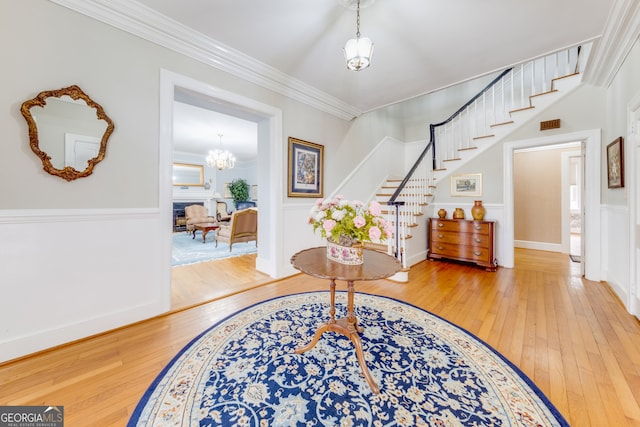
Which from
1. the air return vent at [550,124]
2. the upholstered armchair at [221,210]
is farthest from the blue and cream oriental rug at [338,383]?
the upholstered armchair at [221,210]

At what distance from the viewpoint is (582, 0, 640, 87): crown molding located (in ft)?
6.41

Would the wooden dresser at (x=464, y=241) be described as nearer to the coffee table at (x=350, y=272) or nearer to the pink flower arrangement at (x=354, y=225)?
the coffee table at (x=350, y=272)

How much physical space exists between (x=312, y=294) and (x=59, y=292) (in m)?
2.20

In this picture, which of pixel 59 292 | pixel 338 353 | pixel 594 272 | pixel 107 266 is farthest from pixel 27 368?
pixel 594 272

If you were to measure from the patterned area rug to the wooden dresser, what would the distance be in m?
3.61

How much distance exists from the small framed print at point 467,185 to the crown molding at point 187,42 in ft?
9.69

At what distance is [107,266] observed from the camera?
2.01 meters

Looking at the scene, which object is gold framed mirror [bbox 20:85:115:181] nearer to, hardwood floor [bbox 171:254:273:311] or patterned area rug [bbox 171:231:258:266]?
hardwood floor [bbox 171:254:273:311]

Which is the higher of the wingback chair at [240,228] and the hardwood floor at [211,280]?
the wingback chair at [240,228]

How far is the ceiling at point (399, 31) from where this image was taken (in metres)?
2.00

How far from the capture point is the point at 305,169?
11.8ft

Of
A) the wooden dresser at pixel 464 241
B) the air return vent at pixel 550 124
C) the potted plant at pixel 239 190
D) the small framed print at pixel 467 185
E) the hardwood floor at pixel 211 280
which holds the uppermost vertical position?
the air return vent at pixel 550 124

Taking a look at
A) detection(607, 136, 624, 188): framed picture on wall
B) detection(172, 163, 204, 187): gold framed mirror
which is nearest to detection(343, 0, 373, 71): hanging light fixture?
detection(607, 136, 624, 188): framed picture on wall

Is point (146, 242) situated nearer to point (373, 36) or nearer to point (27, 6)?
point (27, 6)
